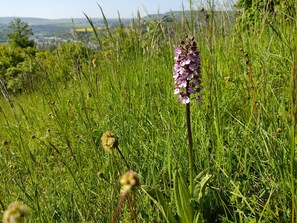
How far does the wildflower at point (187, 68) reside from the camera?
42.2 inches

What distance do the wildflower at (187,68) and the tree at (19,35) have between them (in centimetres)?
3580

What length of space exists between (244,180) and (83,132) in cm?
117

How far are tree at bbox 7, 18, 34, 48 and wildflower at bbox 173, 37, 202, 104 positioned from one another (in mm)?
35798

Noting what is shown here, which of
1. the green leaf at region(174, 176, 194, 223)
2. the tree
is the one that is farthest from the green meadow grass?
the tree

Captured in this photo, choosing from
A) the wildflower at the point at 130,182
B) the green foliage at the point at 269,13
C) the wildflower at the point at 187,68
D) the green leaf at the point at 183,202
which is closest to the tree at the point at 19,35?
the green foliage at the point at 269,13

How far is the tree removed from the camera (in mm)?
35344

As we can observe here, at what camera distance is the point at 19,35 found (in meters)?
37.9

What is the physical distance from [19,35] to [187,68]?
40.6 metres

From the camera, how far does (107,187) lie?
4.78ft

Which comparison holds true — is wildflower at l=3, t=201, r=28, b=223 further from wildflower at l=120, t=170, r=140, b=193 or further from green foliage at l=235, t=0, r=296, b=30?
green foliage at l=235, t=0, r=296, b=30

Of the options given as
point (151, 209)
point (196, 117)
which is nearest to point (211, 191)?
point (151, 209)

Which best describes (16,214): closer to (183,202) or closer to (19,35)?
(183,202)

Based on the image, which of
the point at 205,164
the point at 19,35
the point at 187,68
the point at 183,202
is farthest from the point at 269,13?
the point at 19,35

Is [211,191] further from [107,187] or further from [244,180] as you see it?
[107,187]
